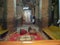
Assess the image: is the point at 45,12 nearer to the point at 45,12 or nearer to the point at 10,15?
the point at 45,12

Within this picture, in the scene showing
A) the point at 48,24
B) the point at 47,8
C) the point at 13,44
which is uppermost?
the point at 47,8

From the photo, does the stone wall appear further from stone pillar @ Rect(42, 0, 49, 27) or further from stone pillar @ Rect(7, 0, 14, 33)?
stone pillar @ Rect(7, 0, 14, 33)

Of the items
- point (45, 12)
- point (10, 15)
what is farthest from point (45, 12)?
point (10, 15)

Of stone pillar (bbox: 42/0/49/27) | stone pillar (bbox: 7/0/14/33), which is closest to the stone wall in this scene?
stone pillar (bbox: 42/0/49/27)

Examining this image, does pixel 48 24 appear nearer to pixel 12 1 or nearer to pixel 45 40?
pixel 45 40

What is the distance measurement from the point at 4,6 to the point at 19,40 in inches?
10.6

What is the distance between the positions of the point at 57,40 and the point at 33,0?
1.10 ft

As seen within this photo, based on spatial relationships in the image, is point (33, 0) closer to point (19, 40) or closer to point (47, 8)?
point (47, 8)

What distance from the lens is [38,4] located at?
105 cm

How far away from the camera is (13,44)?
3.20 ft

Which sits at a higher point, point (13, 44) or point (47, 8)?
point (47, 8)

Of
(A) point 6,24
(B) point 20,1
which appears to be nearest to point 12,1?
(B) point 20,1

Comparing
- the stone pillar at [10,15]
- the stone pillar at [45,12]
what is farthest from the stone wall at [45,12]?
the stone pillar at [10,15]

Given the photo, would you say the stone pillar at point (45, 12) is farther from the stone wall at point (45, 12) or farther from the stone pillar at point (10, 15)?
→ the stone pillar at point (10, 15)
